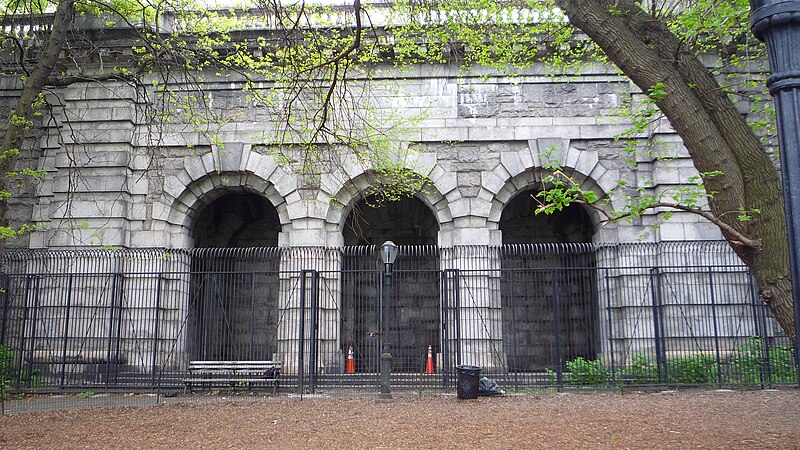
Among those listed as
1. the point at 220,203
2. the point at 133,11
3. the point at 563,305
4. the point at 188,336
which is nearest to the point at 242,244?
the point at 220,203

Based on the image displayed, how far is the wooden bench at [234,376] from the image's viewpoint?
1208 centimetres

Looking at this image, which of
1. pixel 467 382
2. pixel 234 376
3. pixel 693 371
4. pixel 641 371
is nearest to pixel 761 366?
pixel 693 371

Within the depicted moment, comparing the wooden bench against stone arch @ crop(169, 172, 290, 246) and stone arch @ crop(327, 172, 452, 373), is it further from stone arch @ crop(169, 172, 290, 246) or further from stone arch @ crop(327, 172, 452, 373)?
stone arch @ crop(327, 172, 452, 373)

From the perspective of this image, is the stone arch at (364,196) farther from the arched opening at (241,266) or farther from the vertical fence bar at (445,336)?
the arched opening at (241,266)

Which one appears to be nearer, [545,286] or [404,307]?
[545,286]

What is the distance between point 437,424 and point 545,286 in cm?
868

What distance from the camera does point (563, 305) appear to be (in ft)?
56.1

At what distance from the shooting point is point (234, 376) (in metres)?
12.1

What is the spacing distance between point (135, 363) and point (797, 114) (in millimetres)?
13271

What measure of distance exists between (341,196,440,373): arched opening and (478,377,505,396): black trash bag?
4.56 metres

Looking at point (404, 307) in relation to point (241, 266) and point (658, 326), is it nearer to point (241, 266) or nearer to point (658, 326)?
point (241, 266)

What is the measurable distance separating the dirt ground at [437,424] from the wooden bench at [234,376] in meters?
1.27

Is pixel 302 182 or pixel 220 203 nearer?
pixel 302 182

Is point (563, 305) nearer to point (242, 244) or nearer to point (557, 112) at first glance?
point (557, 112)
